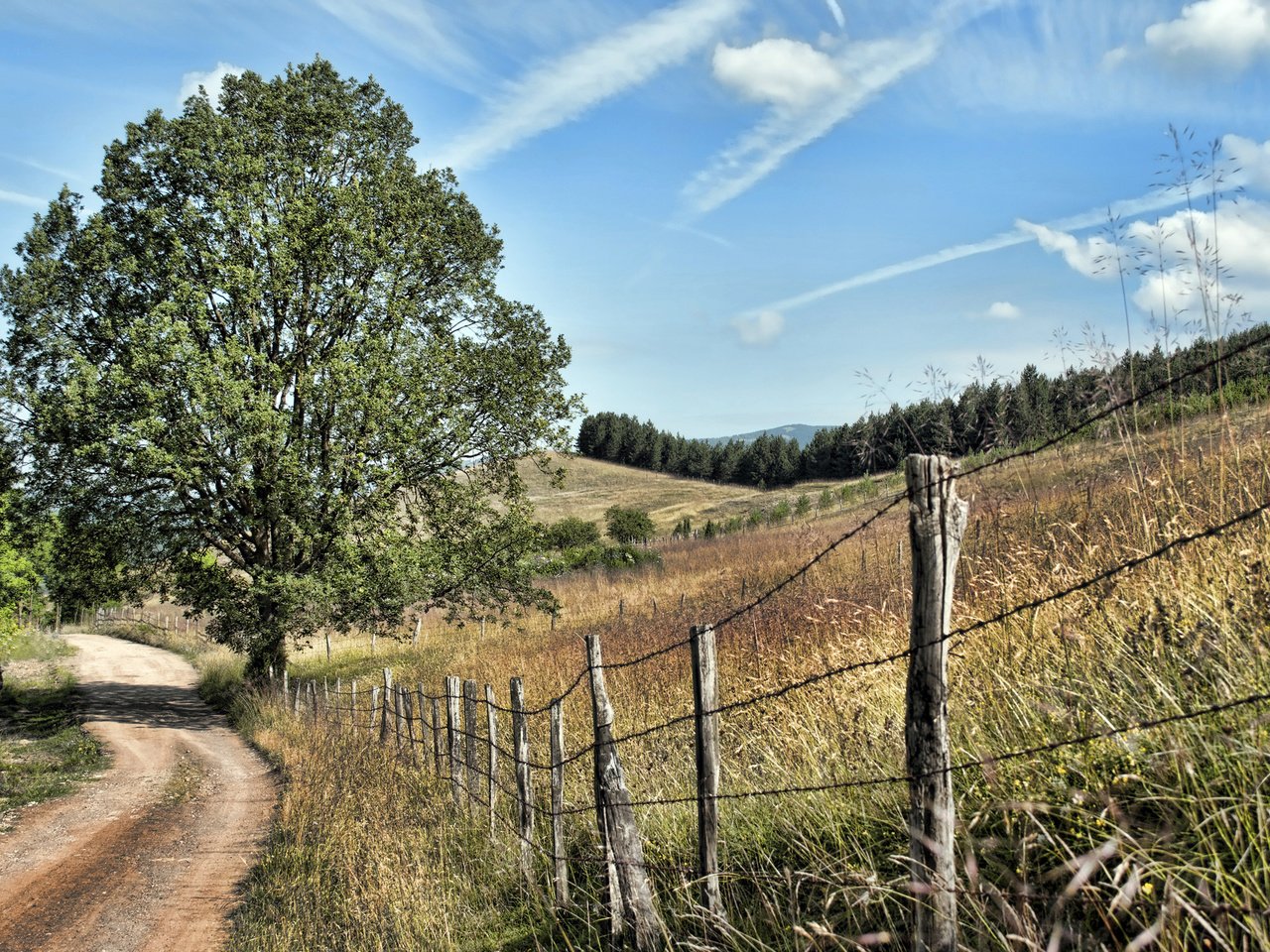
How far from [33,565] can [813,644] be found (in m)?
24.4

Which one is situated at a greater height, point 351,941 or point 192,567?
point 192,567

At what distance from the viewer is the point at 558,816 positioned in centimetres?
595

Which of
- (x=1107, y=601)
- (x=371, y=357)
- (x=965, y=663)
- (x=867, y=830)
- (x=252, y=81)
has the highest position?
(x=252, y=81)

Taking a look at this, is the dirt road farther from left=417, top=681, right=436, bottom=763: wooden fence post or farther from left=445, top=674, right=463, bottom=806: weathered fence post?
left=445, top=674, right=463, bottom=806: weathered fence post

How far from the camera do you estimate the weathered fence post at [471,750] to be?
27.3 ft

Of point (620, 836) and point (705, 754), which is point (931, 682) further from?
point (620, 836)

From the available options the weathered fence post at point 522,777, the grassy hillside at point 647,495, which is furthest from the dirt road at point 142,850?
the grassy hillside at point 647,495

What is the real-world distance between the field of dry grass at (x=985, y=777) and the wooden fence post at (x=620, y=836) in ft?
0.61

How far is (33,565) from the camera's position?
76.5 feet

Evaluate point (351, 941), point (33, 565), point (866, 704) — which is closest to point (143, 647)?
point (33, 565)

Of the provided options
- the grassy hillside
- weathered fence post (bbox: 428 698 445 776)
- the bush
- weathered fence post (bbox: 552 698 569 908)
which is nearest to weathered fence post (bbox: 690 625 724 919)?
weathered fence post (bbox: 552 698 569 908)

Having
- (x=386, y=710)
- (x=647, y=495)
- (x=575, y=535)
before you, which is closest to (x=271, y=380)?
(x=386, y=710)

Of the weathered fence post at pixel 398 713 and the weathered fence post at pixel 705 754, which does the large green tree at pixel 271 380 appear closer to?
the weathered fence post at pixel 398 713

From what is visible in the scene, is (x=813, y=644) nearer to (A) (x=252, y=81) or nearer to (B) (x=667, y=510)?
(A) (x=252, y=81)
